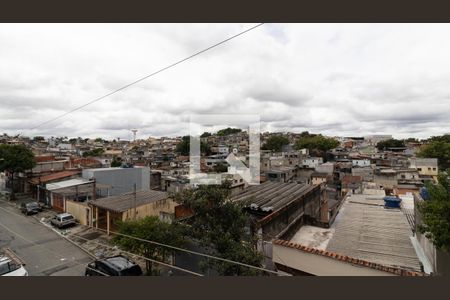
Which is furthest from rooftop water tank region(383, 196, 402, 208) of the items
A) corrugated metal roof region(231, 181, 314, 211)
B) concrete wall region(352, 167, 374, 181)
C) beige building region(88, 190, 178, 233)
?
concrete wall region(352, 167, 374, 181)

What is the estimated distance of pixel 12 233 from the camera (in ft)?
38.0

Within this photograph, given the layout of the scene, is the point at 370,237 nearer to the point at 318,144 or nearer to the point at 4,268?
the point at 4,268

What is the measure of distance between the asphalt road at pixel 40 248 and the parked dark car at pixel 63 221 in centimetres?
38

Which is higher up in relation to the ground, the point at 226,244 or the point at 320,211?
the point at 226,244

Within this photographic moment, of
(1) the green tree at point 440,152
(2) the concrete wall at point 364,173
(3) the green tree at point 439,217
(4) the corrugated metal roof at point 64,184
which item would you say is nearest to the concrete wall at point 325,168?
(2) the concrete wall at point 364,173

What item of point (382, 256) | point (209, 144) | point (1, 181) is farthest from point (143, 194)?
point (209, 144)

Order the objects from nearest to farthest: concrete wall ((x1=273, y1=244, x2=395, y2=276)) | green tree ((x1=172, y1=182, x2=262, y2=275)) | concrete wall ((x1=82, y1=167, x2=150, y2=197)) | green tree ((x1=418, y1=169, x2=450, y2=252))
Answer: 1. green tree ((x1=418, y1=169, x2=450, y2=252))
2. concrete wall ((x1=273, y1=244, x2=395, y2=276))
3. green tree ((x1=172, y1=182, x2=262, y2=275))
4. concrete wall ((x1=82, y1=167, x2=150, y2=197))

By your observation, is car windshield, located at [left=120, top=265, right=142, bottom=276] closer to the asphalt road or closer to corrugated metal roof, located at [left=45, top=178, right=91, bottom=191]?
the asphalt road

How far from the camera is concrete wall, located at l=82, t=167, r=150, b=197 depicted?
17362mm

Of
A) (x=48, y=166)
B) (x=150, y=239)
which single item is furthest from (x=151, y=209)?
(x=48, y=166)

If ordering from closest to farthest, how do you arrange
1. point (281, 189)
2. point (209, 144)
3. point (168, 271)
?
point (168, 271) → point (281, 189) → point (209, 144)

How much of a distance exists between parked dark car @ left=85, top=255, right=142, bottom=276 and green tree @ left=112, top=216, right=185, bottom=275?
707mm

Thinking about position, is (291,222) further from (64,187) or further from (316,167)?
(316,167)

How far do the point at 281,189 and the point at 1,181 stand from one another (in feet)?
89.0
